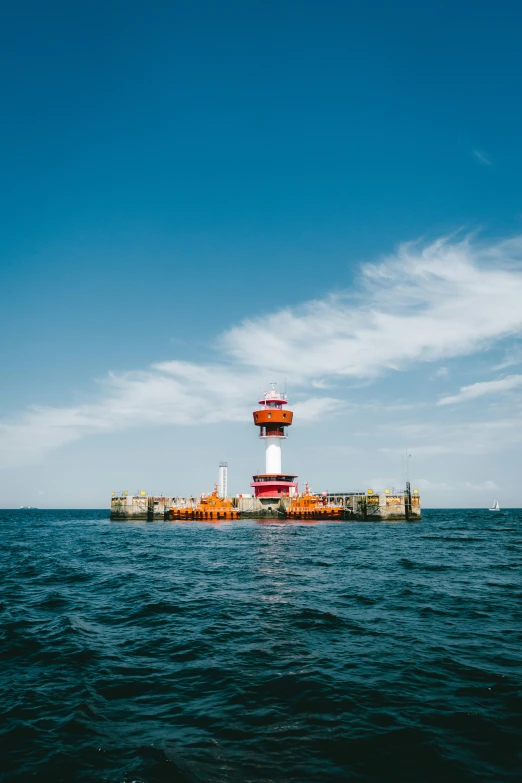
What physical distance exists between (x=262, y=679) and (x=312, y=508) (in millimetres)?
59602

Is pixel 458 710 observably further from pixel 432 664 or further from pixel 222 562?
pixel 222 562

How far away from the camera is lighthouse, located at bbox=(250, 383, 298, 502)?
72625 mm

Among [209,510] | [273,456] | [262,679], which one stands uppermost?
[273,456]

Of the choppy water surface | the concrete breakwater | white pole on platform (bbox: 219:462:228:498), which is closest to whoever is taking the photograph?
the choppy water surface

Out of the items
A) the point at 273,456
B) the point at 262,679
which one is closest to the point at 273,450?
the point at 273,456

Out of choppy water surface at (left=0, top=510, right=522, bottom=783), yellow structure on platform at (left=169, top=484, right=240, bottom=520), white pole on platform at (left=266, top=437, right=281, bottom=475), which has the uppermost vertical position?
white pole on platform at (left=266, top=437, right=281, bottom=475)

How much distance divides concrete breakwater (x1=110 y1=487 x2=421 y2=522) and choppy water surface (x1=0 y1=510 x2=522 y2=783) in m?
46.8

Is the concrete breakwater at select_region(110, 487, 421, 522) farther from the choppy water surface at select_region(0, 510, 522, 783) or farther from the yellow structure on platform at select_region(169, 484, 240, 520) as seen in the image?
the choppy water surface at select_region(0, 510, 522, 783)

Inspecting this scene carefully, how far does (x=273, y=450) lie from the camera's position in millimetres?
73250

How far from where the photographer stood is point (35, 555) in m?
35.1

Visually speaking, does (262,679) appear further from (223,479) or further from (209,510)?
(223,479)

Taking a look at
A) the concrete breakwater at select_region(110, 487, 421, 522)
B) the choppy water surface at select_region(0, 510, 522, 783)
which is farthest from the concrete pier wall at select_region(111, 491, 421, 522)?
the choppy water surface at select_region(0, 510, 522, 783)

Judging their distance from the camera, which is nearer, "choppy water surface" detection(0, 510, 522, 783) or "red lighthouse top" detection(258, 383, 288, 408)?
"choppy water surface" detection(0, 510, 522, 783)

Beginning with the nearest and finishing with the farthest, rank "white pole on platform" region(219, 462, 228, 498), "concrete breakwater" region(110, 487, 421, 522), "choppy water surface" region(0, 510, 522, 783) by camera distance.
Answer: "choppy water surface" region(0, 510, 522, 783)
"concrete breakwater" region(110, 487, 421, 522)
"white pole on platform" region(219, 462, 228, 498)
